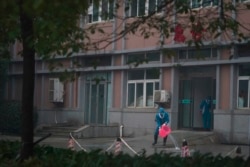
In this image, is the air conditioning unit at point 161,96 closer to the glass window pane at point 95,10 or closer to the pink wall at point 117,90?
the pink wall at point 117,90

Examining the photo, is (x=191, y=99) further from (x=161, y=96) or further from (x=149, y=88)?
(x=149, y=88)

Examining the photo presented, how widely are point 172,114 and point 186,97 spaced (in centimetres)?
108

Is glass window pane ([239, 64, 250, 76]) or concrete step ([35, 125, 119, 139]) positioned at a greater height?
glass window pane ([239, 64, 250, 76])

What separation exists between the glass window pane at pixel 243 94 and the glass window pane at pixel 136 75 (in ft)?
18.9

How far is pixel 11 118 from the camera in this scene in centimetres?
3247

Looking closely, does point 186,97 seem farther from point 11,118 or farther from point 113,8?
point 113,8

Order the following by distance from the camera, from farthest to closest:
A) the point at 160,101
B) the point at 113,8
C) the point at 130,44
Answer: the point at 130,44
the point at 160,101
the point at 113,8

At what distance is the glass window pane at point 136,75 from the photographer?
28853mm

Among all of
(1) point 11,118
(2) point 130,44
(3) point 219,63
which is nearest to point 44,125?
(1) point 11,118

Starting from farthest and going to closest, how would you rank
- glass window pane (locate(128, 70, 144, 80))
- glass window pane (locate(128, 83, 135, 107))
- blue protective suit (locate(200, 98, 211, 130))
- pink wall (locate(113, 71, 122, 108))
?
pink wall (locate(113, 71, 122, 108)) < glass window pane (locate(128, 83, 135, 107)) < glass window pane (locate(128, 70, 144, 80)) < blue protective suit (locate(200, 98, 211, 130))

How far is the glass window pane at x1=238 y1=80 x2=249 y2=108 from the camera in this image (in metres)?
24.5

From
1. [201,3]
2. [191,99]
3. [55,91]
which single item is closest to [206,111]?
[191,99]

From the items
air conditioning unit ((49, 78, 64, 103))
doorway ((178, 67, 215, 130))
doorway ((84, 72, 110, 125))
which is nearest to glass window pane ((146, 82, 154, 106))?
doorway ((178, 67, 215, 130))

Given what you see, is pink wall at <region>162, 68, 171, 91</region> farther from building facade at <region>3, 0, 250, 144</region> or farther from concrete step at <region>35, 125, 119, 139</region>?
concrete step at <region>35, 125, 119, 139</region>
